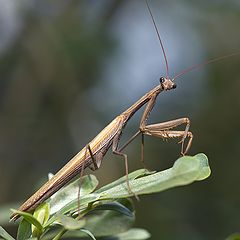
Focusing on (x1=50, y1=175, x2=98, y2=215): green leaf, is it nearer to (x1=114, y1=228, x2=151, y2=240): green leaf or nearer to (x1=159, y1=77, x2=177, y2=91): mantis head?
(x1=114, y1=228, x2=151, y2=240): green leaf

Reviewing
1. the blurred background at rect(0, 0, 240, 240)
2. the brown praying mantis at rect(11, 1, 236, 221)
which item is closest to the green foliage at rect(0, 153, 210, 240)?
the brown praying mantis at rect(11, 1, 236, 221)

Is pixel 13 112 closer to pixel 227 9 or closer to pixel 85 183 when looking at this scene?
pixel 227 9

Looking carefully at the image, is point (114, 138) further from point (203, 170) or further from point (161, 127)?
point (203, 170)

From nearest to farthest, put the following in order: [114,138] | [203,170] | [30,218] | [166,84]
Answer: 1. [30,218]
2. [203,170]
3. [114,138]
4. [166,84]

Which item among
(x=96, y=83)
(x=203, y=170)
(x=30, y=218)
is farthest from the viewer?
(x=96, y=83)

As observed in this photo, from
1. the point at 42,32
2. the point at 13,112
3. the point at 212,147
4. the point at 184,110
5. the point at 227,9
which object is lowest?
the point at 212,147

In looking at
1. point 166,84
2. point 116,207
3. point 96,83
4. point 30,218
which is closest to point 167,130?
point 166,84

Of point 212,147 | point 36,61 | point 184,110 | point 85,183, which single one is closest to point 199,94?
point 184,110
